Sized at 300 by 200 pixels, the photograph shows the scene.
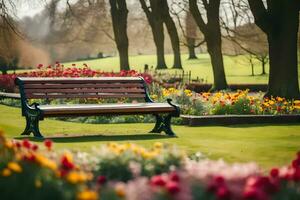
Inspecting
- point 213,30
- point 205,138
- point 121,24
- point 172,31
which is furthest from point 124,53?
point 205,138

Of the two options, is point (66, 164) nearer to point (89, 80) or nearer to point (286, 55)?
point (89, 80)

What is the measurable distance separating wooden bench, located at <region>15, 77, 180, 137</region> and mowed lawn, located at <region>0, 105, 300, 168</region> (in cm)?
41

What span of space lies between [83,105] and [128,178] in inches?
236

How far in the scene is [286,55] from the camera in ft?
64.6

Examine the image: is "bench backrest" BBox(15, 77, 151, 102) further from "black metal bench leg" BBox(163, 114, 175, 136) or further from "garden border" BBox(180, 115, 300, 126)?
"garden border" BBox(180, 115, 300, 126)

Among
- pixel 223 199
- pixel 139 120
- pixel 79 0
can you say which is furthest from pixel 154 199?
pixel 79 0

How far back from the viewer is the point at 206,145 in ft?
36.2

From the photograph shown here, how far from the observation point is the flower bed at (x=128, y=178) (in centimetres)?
479

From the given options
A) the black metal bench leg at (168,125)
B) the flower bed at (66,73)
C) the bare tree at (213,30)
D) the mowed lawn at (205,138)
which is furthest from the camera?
the bare tree at (213,30)

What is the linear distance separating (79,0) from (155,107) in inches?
1058

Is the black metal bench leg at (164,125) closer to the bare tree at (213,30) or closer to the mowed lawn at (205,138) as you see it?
the mowed lawn at (205,138)

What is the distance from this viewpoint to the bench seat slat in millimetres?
11500

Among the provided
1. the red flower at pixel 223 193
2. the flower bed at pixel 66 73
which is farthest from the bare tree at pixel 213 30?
the red flower at pixel 223 193

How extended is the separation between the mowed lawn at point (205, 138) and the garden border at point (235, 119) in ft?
1.24
